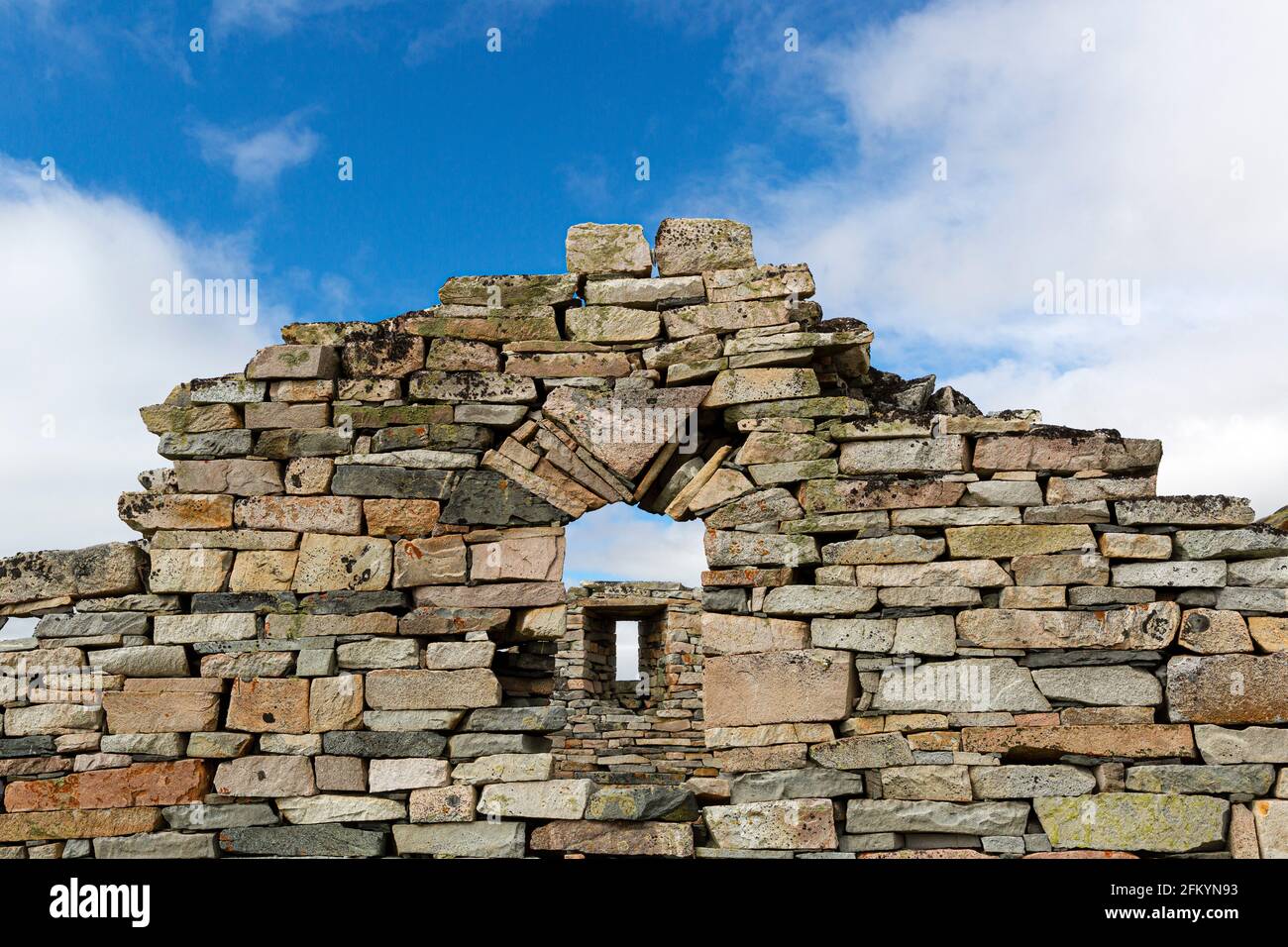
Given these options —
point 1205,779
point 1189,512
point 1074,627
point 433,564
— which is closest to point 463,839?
point 433,564

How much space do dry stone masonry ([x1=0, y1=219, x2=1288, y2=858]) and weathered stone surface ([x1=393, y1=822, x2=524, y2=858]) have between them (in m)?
0.02

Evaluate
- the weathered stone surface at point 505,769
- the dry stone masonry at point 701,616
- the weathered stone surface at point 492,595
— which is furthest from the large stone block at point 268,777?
the weathered stone surface at point 492,595

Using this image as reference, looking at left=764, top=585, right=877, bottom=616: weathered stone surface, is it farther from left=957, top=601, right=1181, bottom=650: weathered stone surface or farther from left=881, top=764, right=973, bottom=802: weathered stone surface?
left=881, top=764, right=973, bottom=802: weathered stone surface

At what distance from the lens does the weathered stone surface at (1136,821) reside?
18.3 ft

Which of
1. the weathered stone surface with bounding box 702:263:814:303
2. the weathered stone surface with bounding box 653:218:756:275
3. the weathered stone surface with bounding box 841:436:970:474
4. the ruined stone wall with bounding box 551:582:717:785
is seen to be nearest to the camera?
the weathered stone surface with bounding box 841:436:970:474

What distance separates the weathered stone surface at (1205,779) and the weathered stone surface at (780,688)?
5.41 feet

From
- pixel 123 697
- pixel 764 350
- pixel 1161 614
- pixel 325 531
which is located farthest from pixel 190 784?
pixel 1161 614

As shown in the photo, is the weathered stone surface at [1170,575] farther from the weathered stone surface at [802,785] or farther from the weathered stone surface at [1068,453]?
the weathered stone surface at [802,785]

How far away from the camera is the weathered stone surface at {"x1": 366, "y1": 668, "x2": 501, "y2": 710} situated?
6.09 metres

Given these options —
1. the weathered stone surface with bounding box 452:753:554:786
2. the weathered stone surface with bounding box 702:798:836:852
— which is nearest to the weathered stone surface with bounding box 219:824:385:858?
the weathered stone surface with bounding box 452:753:554:786

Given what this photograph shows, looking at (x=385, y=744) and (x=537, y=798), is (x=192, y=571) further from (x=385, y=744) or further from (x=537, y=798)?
(x=537, y=798)

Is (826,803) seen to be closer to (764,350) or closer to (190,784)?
(764,350)

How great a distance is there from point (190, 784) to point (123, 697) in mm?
697

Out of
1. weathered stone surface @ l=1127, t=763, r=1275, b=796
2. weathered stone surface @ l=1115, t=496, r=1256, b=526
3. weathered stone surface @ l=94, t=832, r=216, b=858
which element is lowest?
weathered stone surface @ l=94, t=832, r=216, b=858
